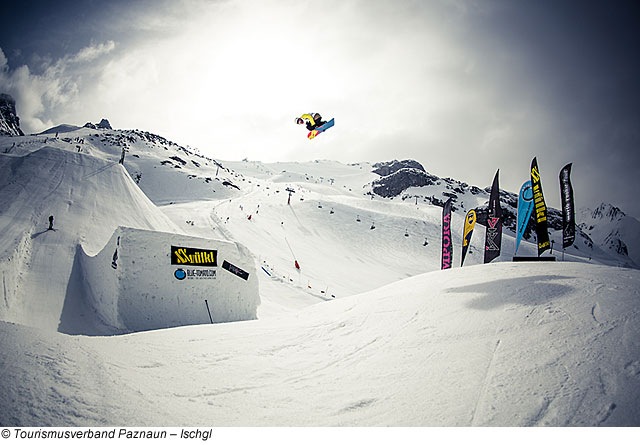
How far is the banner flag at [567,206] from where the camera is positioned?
12.9m

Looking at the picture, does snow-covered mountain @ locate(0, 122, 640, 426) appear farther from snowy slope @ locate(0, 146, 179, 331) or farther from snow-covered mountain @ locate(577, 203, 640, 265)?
snow-covered mountain @ locate(577, 203, 640, 265)

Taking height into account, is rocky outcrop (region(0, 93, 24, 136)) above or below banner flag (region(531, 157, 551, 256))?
above

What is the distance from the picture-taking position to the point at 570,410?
240cm

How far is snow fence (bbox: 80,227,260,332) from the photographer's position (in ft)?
29.3

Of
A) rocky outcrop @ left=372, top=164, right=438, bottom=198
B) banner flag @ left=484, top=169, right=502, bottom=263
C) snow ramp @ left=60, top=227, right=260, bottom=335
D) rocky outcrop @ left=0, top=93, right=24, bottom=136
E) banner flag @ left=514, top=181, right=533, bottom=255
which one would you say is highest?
rocky outcrop @ left=0, top=93, right=24, bottom=136

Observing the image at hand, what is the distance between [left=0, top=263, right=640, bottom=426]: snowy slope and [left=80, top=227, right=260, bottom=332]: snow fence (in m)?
3.92

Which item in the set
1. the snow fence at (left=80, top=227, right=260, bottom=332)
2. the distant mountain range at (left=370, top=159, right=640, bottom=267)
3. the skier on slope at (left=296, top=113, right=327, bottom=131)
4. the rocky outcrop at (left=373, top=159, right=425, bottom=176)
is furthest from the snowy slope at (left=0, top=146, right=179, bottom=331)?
the rocky outcrop at (left=373, top=159, right=425, bottom=176)

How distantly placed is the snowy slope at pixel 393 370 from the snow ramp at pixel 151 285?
3.93 m

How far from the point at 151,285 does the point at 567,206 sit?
752 inches

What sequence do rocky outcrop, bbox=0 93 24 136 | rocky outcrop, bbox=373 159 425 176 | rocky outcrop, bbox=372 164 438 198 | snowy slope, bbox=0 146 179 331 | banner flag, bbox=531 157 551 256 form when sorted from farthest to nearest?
rocky outcrop, bbox=373 159 425 176 → rocky outcrop, bbox=0 93 24 136 → rocky outcrop, bbox=372 164 438 198 → banner flag, bbox=531 157 551 256 → snowy slope, bbox=0 146 179 331

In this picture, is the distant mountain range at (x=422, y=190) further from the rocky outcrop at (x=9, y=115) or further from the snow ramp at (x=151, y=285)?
the snow ramp at (x=151, y=285)
